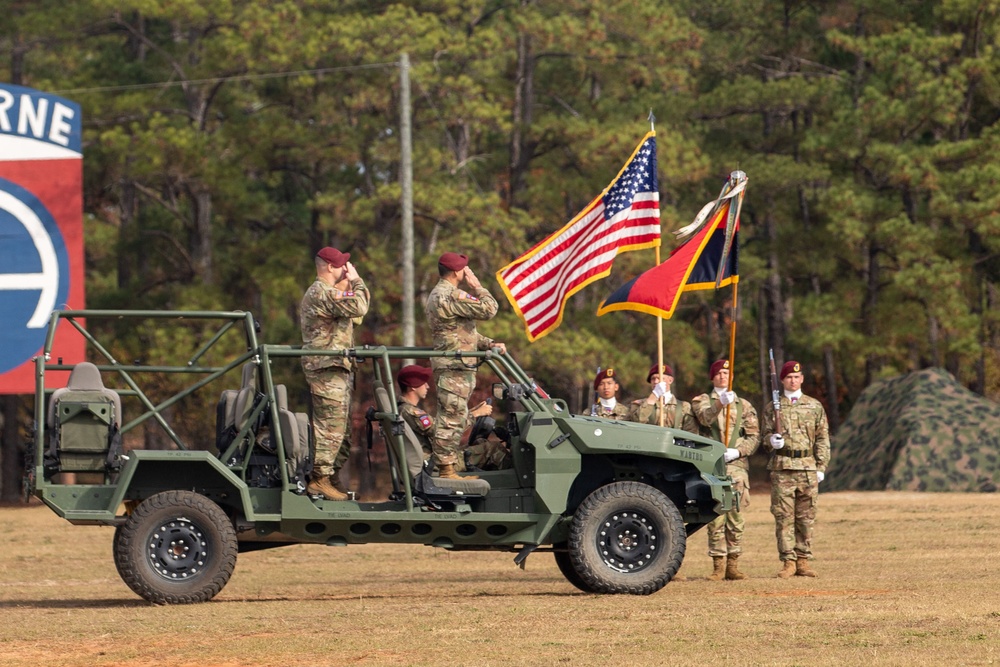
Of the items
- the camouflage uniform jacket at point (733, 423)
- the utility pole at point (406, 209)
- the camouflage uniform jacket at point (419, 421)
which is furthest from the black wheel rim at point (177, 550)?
the utility pole at point (406, 209)

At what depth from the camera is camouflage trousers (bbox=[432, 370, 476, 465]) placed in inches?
488

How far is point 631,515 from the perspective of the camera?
12.4 m

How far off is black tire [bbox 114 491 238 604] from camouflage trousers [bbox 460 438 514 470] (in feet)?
6.16

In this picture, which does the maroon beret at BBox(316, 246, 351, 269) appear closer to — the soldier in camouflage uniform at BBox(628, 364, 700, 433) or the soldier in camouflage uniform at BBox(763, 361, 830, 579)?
the soldier in camouflage uniform at BBox(628, 364, 700, 433)

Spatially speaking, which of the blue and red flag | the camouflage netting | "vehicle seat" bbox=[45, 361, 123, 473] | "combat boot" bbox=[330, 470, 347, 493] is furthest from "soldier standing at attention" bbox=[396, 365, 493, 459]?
the camouflage netting

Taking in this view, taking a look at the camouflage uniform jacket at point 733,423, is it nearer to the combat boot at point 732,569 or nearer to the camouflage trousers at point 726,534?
the camouflage trousers at point 726,534

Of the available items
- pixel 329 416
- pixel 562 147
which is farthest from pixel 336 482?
pixel 562 147

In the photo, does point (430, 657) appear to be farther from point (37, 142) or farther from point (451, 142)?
A: point (451, 142)

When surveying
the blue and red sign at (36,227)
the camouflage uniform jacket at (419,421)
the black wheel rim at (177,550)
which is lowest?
the black wheel rim at (177,550)

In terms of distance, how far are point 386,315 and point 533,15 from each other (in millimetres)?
6855

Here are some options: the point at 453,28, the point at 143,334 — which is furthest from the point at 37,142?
the point at 453,28

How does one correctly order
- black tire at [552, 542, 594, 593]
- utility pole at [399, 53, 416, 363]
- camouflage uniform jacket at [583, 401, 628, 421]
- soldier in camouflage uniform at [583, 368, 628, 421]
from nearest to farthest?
black tire at [552, 542, 594, 593] → camouflage uniform jacket at [583, 401, 628, 421] → soldier in camouflage uniform at [583, 368, 628, 421] → utility pole at [399, 53, 416, 363]

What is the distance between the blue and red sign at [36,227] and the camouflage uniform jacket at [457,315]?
15.8 meters

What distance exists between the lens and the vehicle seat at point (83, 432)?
474 inches
